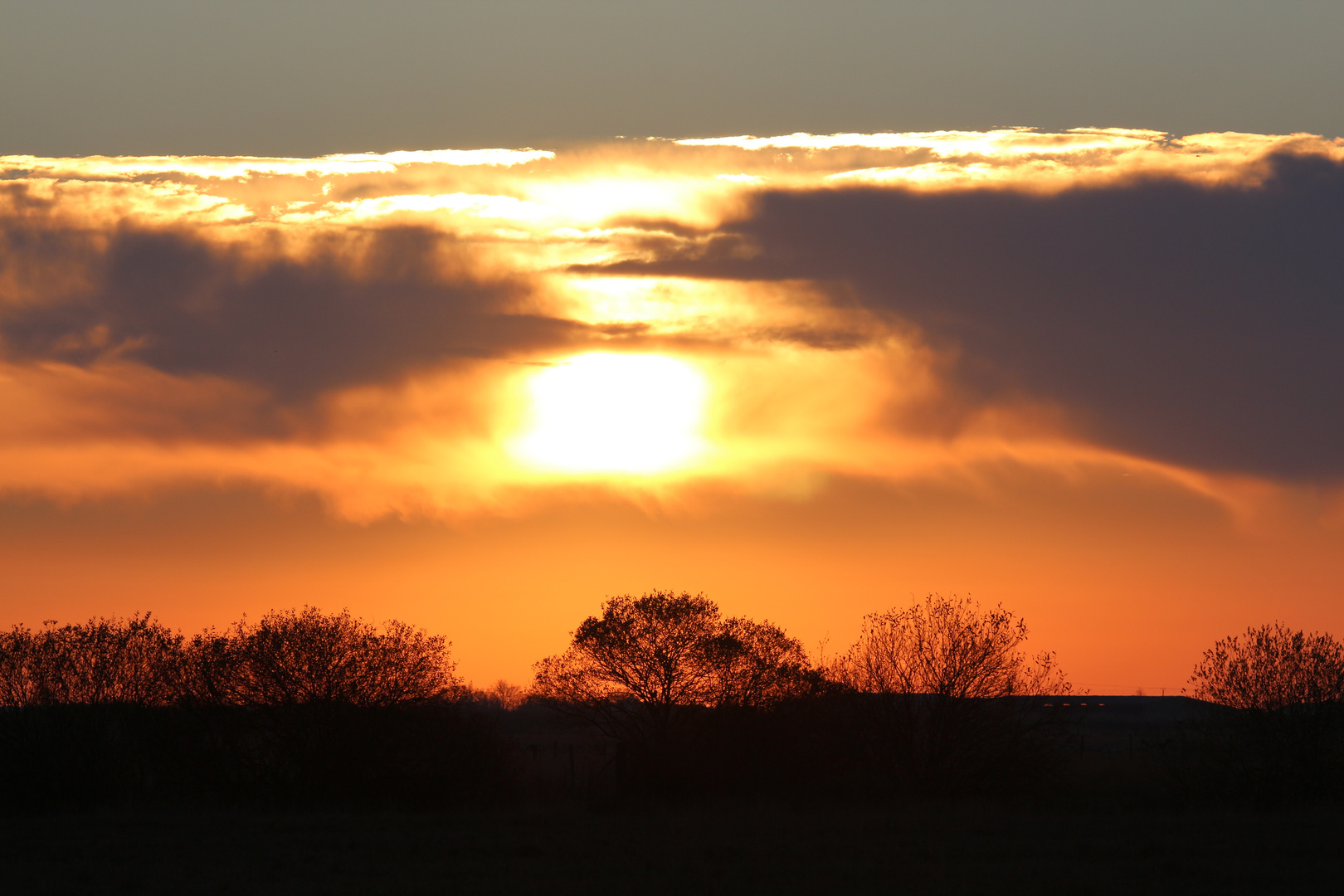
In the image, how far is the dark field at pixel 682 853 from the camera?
24109 mm

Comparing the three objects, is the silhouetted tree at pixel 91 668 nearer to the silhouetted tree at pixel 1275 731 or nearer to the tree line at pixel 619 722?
the tree line at pixel 619 722

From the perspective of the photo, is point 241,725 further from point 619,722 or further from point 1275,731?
point 1275,731

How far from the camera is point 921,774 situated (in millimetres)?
42531

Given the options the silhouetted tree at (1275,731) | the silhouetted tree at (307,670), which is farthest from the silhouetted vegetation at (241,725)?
the silhouetted tree at (1275,731)

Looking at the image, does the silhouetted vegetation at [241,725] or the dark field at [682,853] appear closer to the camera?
the dark field at [682,853]

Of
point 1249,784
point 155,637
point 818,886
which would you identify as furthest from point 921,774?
point 155,637

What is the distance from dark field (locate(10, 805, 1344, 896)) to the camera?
79.1 feet

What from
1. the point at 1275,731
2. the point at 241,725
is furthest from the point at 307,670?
the point at 1275,731

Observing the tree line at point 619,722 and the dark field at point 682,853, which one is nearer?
the dark field at point 682,853

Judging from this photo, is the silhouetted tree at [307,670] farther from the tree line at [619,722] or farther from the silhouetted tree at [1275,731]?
the silhouetted tree at [1275,731]

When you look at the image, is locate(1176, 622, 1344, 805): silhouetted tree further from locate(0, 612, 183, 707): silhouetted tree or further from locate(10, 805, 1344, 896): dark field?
locate(0, 612, 183, 707): silhouetted tree

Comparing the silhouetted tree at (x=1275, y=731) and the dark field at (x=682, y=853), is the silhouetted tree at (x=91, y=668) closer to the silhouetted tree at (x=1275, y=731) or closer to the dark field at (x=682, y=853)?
the dark field at (x=682, y=853)

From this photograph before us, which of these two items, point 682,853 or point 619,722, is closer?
point 682,853

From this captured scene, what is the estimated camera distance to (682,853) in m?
28.6
